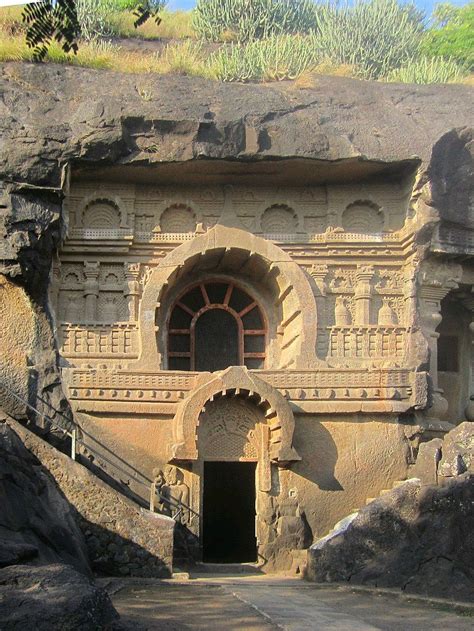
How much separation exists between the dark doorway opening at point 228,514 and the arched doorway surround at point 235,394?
4.39m

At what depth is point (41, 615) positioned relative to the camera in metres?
7.19

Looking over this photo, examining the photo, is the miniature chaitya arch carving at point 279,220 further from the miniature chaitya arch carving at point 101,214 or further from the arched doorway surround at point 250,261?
the miniature chaitya arch carving at point 101,214

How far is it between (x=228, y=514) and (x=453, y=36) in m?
17.0

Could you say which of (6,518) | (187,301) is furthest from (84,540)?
(187,301)

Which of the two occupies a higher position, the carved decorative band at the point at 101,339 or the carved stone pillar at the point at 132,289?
the carved stone pillar at the point at 132,289

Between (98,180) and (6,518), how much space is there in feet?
26.7

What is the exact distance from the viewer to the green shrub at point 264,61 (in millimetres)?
20891

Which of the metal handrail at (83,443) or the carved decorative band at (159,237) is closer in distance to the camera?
the metal handrail at (83,443)

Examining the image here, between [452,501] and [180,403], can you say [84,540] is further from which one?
[452,501]

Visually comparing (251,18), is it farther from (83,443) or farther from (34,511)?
(34,511)

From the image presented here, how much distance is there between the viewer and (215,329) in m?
19.9

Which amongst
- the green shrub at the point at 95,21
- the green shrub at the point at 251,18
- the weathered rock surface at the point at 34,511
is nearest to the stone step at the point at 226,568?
the weathered rock surface at the point at 34,511

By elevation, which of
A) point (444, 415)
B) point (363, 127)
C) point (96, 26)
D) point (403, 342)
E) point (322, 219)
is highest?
point (96, 26)

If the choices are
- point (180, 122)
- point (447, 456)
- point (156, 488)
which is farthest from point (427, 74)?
point (156, 488)
